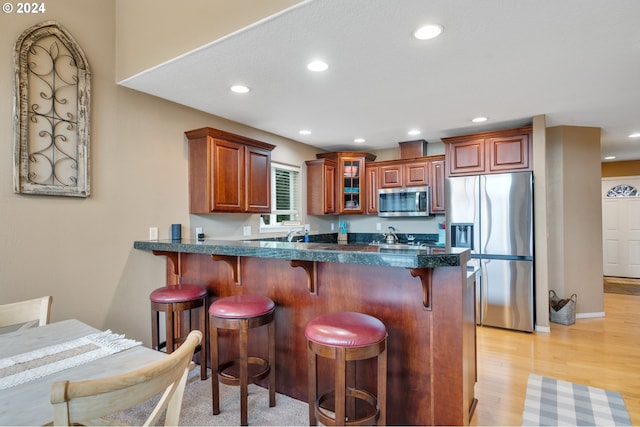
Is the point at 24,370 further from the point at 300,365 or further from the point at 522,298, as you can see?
the point at 522,298

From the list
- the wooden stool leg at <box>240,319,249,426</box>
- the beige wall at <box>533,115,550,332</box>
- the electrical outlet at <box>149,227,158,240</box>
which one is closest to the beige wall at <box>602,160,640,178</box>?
the beige wall at <box>533,115,550,332</box>

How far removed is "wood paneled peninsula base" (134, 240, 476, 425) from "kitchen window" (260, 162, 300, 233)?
2.17 meters

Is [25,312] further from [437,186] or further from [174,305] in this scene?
[437,186]

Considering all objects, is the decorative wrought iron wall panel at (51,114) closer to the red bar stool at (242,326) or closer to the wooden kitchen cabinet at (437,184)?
the red bar stool at (242,326)

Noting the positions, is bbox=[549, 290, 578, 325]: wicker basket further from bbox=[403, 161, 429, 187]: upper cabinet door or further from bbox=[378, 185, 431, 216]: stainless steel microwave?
bbox=[403, 161, 429, 187]: upper cabinet door

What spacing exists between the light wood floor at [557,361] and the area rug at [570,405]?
0.18 ft

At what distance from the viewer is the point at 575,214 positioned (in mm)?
4508

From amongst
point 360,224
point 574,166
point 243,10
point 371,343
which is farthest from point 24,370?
point 574,166

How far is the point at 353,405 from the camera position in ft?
6.81

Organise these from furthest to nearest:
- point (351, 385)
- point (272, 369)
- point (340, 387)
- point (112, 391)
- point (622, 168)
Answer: point (622, 168)
point (272, 369)
point (351, 385)
point (340, 387)
point (112, 391)

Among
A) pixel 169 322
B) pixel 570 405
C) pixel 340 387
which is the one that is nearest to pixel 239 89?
pixel 169 322

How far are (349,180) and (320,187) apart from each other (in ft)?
1.90

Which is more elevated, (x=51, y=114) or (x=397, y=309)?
(x=51, y=114)

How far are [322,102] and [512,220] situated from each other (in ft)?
8.55
